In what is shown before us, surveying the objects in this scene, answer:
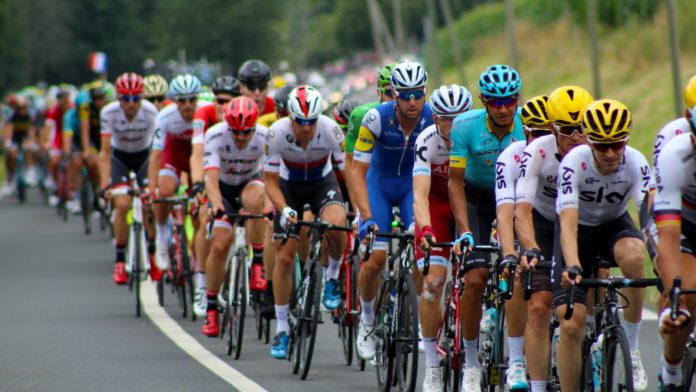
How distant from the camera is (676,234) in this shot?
24.7 feet

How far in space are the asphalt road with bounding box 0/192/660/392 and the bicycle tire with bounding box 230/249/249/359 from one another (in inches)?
6.0

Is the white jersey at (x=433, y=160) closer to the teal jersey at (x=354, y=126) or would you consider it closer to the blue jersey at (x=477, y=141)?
the blue jersey at (x=477, y=141)

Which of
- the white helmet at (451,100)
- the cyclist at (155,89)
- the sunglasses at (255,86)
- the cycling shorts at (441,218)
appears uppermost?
the cyclist at (155,89)

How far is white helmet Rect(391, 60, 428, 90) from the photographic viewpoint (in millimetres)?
10906

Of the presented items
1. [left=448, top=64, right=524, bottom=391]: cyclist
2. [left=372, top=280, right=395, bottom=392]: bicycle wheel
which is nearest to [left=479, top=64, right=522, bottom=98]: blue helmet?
[left=448, top=64, right=524, bottom=391]: cyclist

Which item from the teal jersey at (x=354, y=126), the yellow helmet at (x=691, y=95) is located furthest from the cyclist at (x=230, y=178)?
the yellow helmet at (x=691, y=95)

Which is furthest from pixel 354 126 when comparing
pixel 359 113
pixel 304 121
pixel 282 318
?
pixel 282 318

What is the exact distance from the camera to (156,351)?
13000 millimetres

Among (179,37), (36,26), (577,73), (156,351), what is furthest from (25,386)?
(36,26)

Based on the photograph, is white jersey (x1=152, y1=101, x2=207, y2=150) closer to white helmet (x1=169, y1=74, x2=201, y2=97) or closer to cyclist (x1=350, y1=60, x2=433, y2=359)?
white helmet (x1=169, y1=74, x2=201, y2=97)

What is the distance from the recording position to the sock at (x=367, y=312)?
37.2 feet

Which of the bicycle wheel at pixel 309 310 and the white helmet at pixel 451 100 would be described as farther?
the bicycle wheel at pixel 309 310

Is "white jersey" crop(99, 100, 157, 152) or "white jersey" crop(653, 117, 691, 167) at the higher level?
"white jersey" crop(99, 100, 157, 152)

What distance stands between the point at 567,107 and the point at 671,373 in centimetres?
157
